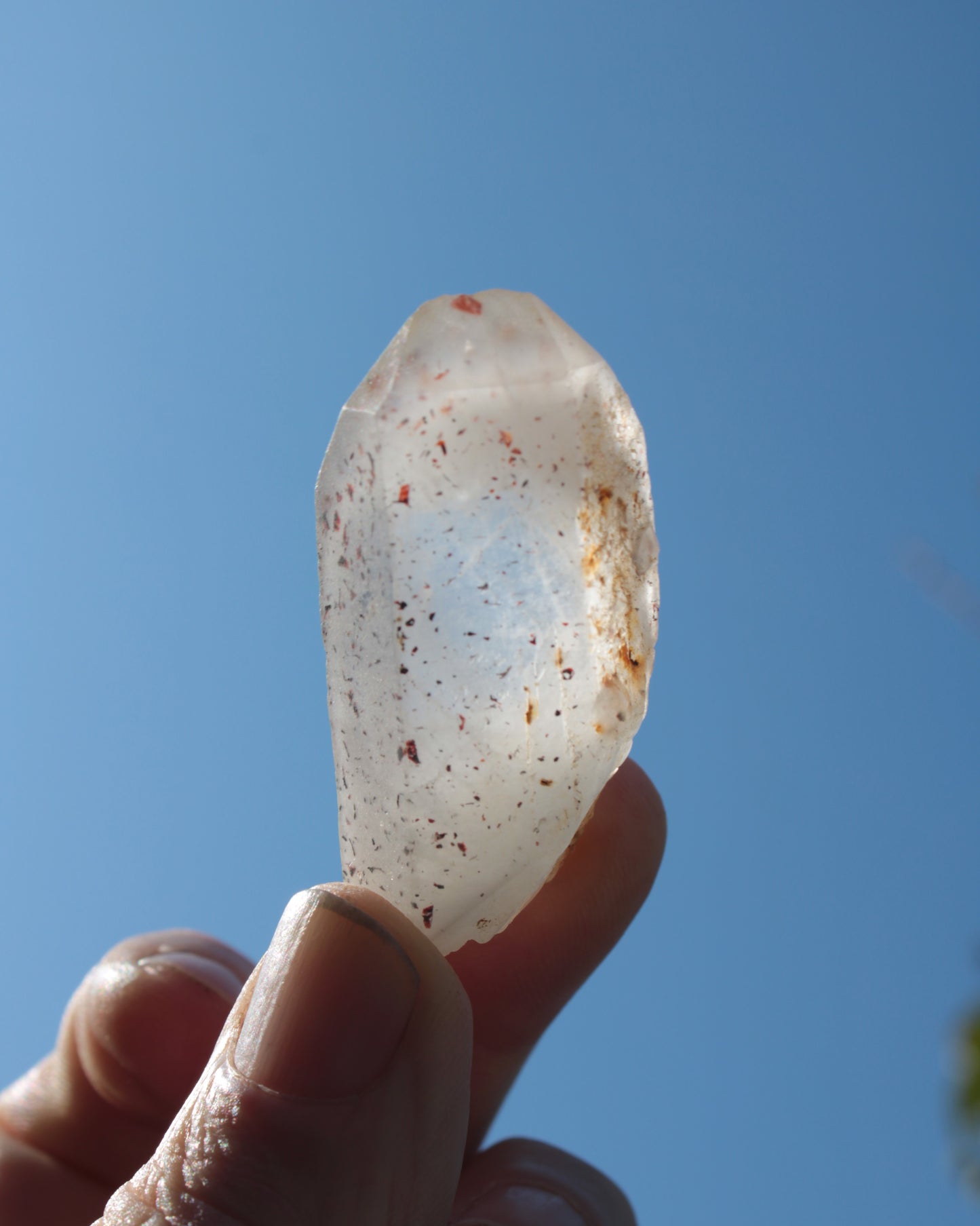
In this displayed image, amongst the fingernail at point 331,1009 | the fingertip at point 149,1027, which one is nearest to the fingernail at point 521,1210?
the fingertip at point 149,1027

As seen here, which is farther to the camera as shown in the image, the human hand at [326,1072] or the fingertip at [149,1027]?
the fingertip at [149,1027]

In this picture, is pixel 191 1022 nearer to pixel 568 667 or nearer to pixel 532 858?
pixel 532 858

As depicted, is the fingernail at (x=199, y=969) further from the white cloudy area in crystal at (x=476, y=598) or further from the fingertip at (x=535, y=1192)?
the white cloudy area in crystal at (x=476, y=598)

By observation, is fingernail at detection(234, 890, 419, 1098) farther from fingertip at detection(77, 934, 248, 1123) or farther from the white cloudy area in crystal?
fingertip at detection(77, 934, 248, 1123)

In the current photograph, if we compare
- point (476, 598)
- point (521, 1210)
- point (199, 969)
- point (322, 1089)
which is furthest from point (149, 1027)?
point (476, 598)

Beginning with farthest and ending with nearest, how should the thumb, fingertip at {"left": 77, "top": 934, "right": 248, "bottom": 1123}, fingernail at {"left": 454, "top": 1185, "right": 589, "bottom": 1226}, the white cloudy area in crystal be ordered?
1. fingertip at {"left": 77, "top": 934, "right": 248, "bottom": 1123}
2. fingernail at {"left": 454, "top": 1185, "right": 589, "bottom": 1226}
3. the white cloudy area in crystal
4. the thumb

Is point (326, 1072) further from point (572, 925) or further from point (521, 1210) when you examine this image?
point (521, 1210)

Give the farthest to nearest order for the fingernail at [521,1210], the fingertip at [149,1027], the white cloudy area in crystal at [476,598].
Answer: the fingertip at [149,1027]
the fingernail at [521,1210]
the white cloudy area in crystal at [476,598]

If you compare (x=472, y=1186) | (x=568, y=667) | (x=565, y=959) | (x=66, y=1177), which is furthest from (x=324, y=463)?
(x=66, y=1177)

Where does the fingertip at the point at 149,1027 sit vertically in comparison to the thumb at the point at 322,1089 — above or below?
below

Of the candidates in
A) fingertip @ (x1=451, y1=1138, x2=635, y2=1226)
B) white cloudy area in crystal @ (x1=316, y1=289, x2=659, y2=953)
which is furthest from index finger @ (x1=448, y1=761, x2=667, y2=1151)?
white cloudy area in crystal @ (x1=316, y1=289, x2=659, y2=953)
